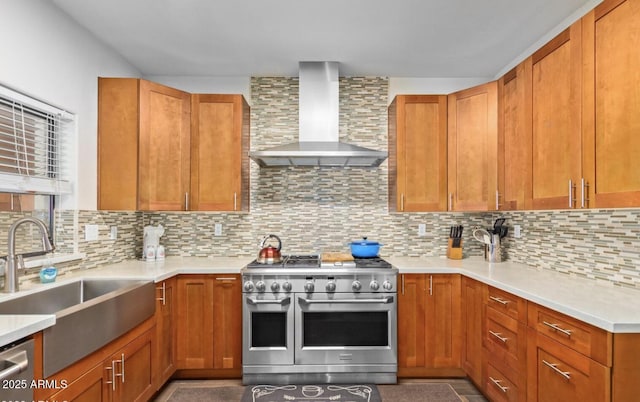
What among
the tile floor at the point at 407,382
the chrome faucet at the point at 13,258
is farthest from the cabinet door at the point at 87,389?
the tile floor at the point at 407,382

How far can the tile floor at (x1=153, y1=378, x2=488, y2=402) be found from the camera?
2451 mm

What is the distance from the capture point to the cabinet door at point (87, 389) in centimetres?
145

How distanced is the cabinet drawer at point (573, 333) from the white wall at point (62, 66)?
298 centimetres

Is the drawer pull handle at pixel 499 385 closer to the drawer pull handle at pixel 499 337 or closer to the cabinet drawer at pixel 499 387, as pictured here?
the cabinet drawer at pixel 499 387

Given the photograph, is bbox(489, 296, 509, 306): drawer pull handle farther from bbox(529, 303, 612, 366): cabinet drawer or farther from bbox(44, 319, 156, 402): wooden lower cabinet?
bbox(44, 319, 156, 402): wooden lower cabinet

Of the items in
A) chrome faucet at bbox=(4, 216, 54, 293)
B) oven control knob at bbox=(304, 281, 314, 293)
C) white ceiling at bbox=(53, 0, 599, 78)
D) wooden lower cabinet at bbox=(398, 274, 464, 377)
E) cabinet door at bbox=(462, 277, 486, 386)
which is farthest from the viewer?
wooden lower cabinet at bbox=(398, 274, 464, 377)

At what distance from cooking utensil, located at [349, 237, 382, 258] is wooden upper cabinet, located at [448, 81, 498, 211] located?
74 cm

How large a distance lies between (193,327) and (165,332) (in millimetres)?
214

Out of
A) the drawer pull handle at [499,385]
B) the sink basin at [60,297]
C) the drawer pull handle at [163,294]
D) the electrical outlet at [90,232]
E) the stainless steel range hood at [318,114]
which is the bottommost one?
the drawer pull handle at [499,385]

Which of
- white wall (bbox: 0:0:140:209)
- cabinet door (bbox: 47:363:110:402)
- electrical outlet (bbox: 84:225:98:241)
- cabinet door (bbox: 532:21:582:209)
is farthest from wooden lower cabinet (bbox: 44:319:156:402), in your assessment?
cabinet door (bbox: 532:21:582:209)

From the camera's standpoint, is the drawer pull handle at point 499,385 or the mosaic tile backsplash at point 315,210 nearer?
the drawer pull handle at point 499,385

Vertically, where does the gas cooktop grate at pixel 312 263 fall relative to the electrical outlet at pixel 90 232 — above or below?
below

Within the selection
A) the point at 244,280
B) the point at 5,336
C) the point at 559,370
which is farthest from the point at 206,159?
the point at 559,370

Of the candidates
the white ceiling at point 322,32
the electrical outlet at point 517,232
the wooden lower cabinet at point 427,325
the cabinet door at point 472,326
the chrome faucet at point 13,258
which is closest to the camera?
the chrome faucet at point 13,258
